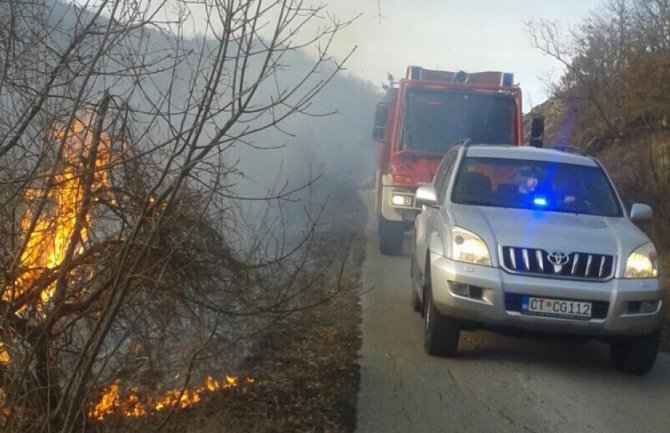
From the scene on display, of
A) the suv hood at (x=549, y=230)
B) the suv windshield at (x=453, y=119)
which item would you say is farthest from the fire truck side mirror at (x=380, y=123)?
the suv hood at (x=549, y=230)

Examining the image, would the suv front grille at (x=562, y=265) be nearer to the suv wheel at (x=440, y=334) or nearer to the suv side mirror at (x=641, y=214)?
the suv wheel at (x=440, y=334)

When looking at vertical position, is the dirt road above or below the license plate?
below

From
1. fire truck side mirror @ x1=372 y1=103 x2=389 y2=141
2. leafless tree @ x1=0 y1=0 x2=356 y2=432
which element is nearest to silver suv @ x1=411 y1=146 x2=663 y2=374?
leafless tree @ x1=0 y1=0 x2=356 y2=432

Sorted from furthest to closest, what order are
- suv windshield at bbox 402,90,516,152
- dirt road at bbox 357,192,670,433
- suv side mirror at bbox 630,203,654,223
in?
suv windshield at bbox 402,90,516,152
suv side mirror at bbox 630,203,654,223
dirt road at bbox 357,192,670,433

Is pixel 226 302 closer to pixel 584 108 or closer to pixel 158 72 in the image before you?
pixel 158 72

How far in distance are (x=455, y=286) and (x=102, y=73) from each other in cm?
348

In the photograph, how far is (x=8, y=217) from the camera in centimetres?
445

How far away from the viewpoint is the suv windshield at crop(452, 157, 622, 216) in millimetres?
7965

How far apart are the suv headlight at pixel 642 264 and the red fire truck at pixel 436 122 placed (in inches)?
232

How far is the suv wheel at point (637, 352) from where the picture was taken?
707 cm

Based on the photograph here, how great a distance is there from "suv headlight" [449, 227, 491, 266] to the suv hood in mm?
52

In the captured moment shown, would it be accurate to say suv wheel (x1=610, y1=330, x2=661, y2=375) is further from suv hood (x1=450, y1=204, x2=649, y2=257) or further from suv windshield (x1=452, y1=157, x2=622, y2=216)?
suv windshield (x1=452, y1=157, x2=622, y2=216)

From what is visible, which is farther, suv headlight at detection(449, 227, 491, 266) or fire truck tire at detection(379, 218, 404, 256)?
fire truck tire at detection(379, 218, 404, 256)

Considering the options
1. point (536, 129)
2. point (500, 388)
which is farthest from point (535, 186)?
point (536, 129)
